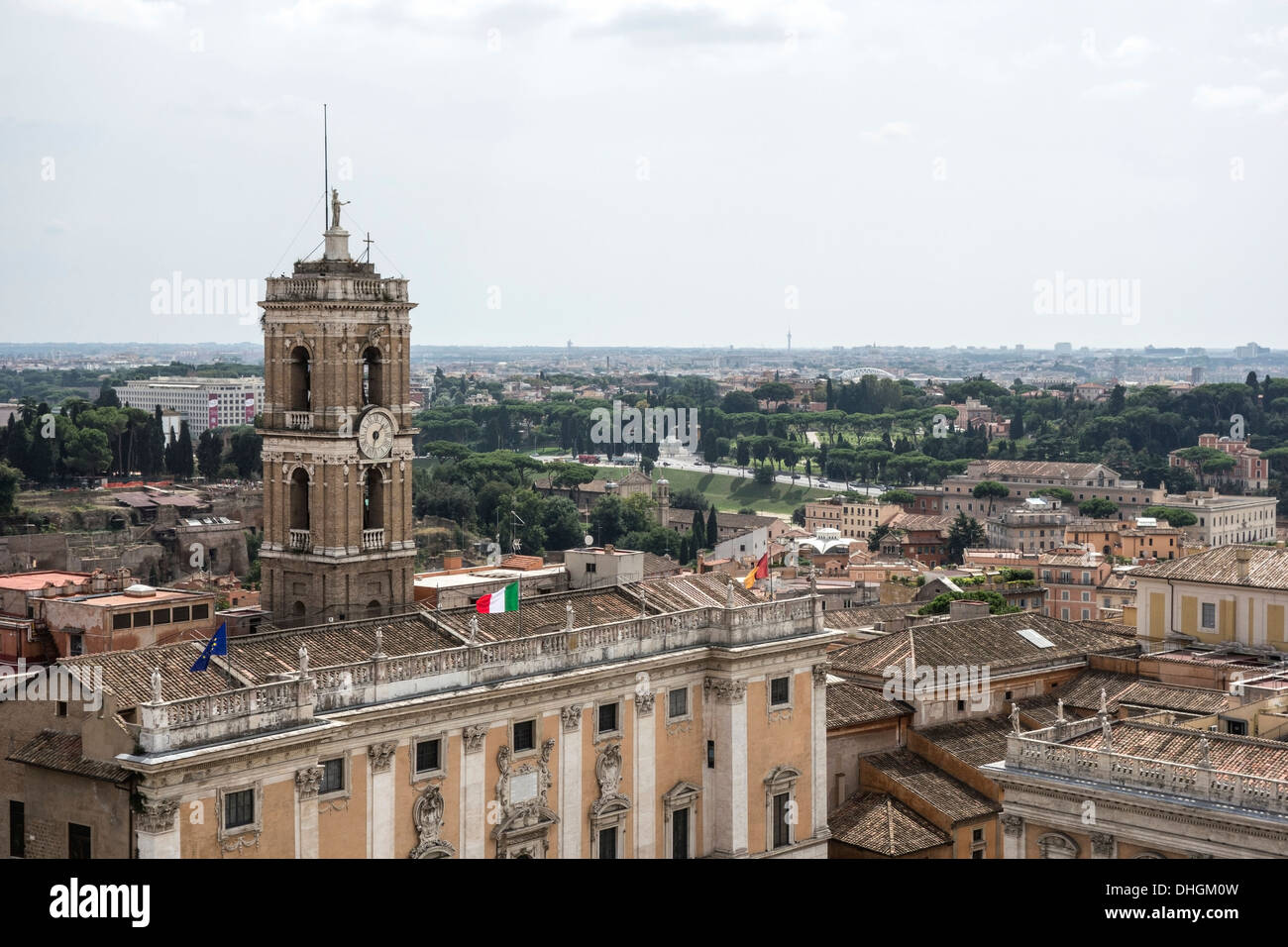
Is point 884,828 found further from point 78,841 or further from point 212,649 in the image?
point 78,841

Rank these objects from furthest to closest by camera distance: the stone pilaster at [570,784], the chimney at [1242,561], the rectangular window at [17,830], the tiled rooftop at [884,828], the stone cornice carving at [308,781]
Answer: the chimney at [1242,561] → the tiled rooftop at [884,828] → the stone pilaster at [570,784] → the stone cornice carving at [308,781] → the rectangular window at [17,830]

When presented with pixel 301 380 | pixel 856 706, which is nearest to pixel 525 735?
pixel 301 380

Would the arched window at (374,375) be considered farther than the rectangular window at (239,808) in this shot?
Yes

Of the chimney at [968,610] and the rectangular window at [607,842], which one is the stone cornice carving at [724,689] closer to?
the rectangular window at [607,842]

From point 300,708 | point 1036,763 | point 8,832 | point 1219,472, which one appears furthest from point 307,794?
point 1219,472

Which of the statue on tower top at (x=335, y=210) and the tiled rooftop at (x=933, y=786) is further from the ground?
the statue on tower top at (x=335, y=210)

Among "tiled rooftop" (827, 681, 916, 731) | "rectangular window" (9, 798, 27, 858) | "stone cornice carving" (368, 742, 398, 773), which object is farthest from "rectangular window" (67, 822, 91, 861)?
"tiled rooftop" (827, 681, 916, 731)

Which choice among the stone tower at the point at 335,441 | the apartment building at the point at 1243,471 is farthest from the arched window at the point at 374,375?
the apartment building at the point at 1243,471
